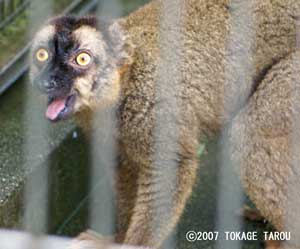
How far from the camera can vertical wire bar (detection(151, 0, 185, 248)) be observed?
509 cm

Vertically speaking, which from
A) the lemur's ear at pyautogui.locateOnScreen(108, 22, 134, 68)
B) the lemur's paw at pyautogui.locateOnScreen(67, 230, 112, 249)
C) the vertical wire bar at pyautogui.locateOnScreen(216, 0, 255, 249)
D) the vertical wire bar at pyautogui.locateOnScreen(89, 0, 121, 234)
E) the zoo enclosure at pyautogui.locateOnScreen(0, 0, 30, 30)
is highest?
the zoo enclosure at pyautogui.locateOnScreen(0, 0, 30, 30)

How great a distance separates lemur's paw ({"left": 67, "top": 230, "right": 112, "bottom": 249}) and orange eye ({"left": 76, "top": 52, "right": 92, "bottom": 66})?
104 cm

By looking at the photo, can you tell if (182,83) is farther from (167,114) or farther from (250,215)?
(250,215)

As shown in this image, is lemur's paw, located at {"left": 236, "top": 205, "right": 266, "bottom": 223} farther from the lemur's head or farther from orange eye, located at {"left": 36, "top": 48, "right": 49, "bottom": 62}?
orange eye, located at {"left": 36, "top": 48, "right": 49, "bottom": 62}

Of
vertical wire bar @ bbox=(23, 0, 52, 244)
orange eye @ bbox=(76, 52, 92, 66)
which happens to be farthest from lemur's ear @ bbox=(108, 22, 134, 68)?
vertical wire bar @ bbox=(23, 0, 52, 244)

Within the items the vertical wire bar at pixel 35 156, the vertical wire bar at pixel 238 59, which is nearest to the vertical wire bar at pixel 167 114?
the vertical wire bar at pixel 238 59

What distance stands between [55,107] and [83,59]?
31 cm

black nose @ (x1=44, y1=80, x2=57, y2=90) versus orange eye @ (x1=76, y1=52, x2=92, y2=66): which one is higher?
orange eye @ (x1=76, y1=52, x2=92, y2=66)

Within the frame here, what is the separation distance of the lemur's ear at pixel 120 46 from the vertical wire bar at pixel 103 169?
0.20 meters

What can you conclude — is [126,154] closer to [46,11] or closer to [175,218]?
[175,218]

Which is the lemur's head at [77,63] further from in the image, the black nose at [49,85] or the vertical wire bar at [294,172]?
the vertical wire bar at [294,172]

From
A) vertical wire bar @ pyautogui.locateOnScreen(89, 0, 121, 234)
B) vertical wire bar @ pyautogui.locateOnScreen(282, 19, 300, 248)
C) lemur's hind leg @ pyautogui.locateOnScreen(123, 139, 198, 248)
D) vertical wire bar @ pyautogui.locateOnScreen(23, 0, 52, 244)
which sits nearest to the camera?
vertical wire bar @ pyautogui.locateOnScreen(282, 19, 300, 248)

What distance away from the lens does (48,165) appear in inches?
232

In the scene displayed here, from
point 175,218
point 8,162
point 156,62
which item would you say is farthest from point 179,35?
point 8,162
